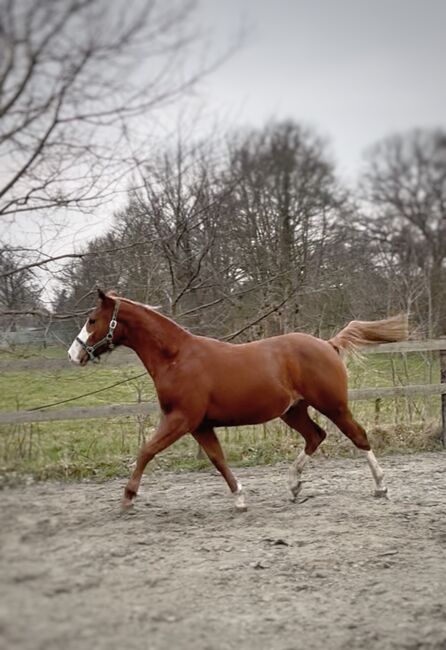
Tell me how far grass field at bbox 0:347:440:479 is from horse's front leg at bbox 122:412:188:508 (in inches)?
37.3

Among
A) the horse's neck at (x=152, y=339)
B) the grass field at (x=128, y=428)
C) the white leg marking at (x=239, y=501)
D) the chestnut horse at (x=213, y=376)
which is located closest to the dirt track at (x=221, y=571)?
the white leg marking at (x=239, y=501)

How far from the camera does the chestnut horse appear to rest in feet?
16.5

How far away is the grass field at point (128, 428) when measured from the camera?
20.5 ft

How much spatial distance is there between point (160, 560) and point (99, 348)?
196cm

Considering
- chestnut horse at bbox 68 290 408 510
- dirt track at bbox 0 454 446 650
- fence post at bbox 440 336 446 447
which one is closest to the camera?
dirt track at bbox 0 454 446 650

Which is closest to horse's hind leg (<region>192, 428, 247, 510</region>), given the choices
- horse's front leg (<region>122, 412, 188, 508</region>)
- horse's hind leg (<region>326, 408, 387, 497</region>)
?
horse's front leg (<region>122, 412, 188, 508</region>)

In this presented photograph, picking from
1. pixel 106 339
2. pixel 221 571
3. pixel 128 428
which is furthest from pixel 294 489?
pixel 128 428

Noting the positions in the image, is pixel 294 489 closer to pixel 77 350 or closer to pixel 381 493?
pixel 381 493

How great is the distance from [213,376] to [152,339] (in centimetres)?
58

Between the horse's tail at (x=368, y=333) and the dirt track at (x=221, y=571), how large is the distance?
4.48 feet

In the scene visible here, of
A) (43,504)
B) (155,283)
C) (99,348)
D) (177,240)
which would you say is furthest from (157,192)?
(43,504)

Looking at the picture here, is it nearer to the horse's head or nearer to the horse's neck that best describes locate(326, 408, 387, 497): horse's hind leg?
the horse's neck

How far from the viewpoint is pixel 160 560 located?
3734mm

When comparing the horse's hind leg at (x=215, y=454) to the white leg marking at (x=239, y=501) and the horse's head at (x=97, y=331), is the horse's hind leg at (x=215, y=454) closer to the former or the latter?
the white leg marking at (x=239, y=501)
